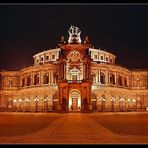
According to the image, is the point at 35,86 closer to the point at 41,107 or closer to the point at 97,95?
the point at 41,107

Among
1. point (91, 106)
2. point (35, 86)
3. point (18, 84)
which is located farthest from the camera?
point (18, 84)

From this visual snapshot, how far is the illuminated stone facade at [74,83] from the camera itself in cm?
8106

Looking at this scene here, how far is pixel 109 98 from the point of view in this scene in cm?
8912

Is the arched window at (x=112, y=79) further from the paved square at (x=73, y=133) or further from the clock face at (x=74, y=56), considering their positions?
the paved square at (x=73, y=133)

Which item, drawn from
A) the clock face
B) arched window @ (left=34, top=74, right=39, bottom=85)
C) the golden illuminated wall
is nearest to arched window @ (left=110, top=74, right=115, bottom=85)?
the golden illuminated wall

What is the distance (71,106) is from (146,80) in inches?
1237

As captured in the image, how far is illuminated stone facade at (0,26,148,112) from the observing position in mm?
81062

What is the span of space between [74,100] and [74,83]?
500 centimetres

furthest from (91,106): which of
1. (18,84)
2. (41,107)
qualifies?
(18,84)

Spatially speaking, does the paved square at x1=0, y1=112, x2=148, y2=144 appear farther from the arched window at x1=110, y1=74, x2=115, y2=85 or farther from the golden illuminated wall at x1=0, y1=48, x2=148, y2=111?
the arched window at x1=110, y1=74, x2=115, y2=85

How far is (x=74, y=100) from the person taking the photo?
83438 millimetres

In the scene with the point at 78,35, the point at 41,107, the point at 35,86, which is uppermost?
the point at 78,35

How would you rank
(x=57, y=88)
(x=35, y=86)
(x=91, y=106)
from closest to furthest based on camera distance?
1. (x=91, y=106)
2. (x=57, y=88)
3. (x=35, y=86)

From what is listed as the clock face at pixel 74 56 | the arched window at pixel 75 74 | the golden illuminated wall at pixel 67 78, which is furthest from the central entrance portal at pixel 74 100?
the clock face at pixel 74 56
